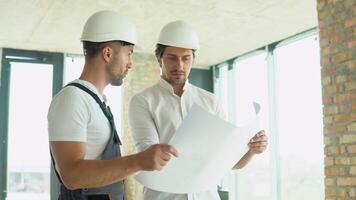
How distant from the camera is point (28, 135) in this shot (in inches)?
261

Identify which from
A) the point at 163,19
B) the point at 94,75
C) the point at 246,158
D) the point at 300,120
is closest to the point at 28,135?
the point at 163,19

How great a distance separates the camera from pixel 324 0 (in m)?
3.46

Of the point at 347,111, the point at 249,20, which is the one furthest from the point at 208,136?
the point at 249,20

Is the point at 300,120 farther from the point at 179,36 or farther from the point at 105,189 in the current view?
the point at 105,189

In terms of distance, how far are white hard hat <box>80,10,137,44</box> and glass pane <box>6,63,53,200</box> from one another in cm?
543

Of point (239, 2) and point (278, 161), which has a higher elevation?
point (239, 2)

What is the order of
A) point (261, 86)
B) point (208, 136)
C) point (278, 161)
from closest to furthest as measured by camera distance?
point (208, 136) < point (278, 161) < point (261, 86)

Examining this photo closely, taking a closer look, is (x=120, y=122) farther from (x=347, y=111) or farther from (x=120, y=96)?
(x=347, y=111)

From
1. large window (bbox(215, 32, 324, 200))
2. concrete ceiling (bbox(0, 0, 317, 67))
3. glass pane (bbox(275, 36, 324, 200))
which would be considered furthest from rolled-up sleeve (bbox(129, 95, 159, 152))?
glass pane (bbox(275, 36, 324, 200))

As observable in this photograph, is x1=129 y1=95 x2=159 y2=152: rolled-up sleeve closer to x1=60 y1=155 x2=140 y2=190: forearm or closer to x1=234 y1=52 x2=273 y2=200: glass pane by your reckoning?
x1=60 y1=155 x2=140 y2=190: forearm

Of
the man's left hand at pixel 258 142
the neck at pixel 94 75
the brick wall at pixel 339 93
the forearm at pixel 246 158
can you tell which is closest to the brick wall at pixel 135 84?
the brick wall at pixel 339 93

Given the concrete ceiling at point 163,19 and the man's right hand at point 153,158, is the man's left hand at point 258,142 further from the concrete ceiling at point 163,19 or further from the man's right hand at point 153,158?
the concrete ceiling at point 163,19

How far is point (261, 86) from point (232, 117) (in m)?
0.98

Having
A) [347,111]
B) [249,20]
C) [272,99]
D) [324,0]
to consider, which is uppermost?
[249,20]
